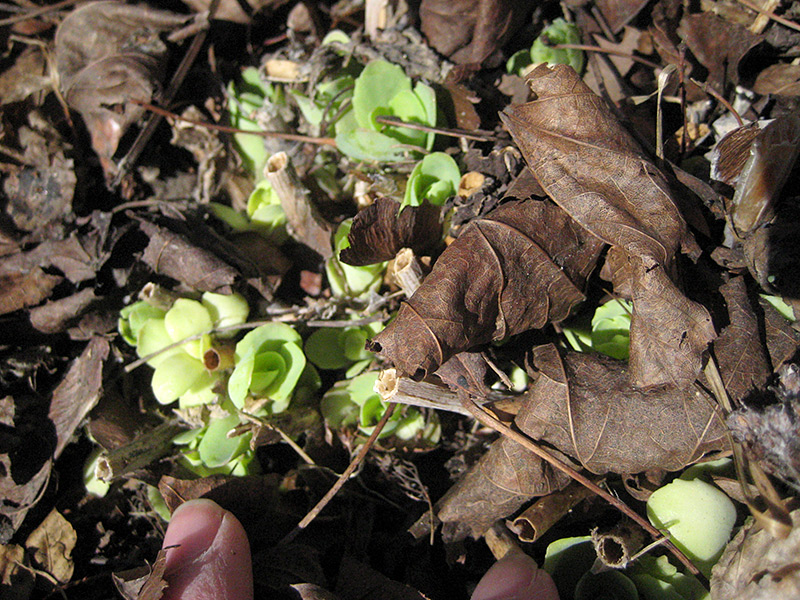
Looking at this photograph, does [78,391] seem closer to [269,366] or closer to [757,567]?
[269,366]

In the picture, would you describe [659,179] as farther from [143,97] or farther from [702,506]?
[143,97]

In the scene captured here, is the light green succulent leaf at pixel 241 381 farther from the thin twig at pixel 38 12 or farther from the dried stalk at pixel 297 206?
the thin twig at pixel 38 12

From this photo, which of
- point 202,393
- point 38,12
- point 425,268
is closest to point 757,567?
point 425,268

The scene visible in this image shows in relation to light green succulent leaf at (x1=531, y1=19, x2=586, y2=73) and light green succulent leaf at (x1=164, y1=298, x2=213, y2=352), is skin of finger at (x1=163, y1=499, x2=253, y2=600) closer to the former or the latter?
light green succulent leaf at (x1=164, y1=298, x2=213, y2=352)

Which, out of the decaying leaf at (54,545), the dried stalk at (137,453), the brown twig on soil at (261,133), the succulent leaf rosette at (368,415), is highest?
the brown twig on soil at (261,133)

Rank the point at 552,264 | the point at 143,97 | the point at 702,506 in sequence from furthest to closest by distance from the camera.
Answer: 1. the point at 143,97
2. the point at 552,264
3. the point at 702,506

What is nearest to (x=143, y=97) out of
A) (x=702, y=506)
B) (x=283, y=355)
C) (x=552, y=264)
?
(x=283, y=355)

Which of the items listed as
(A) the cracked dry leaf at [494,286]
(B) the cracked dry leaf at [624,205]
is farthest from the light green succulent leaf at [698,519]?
(A) the cracked dry leaf at [494,286]
